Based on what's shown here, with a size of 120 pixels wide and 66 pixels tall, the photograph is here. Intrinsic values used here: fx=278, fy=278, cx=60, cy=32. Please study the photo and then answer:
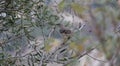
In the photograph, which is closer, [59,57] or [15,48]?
[59,57]

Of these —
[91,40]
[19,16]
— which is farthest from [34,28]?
[91,40]

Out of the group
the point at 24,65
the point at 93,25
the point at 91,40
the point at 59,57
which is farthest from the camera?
the point at 24,65

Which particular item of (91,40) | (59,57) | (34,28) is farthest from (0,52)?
(91,40)

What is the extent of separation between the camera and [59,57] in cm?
193

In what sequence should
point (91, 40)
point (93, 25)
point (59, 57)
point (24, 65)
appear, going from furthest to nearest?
point (24, 65)
point (59, 57)
point (91, 40)
point (93, 25)

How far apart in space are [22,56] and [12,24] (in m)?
0.25

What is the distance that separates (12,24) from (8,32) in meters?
0.09

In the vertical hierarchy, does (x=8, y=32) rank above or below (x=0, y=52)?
above

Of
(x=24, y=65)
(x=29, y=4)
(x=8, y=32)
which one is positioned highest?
(x=29, y=4)

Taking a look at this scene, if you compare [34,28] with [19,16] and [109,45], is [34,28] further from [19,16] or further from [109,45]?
[109,45]

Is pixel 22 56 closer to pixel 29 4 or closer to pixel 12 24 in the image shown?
pixel 12 24

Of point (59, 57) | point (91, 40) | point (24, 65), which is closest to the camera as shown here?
point (91, 40)

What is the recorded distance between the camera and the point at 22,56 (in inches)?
80.4

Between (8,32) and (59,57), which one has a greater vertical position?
(8,32)
